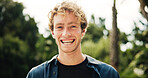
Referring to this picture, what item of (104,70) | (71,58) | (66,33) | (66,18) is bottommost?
(104,70)

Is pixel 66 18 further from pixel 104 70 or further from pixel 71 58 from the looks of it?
pixel 104 70

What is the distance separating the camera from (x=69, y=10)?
81.3 inches

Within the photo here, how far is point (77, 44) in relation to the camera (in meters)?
2.02

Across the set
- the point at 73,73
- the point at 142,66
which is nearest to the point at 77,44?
the point at 73,73

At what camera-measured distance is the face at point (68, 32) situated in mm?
1978

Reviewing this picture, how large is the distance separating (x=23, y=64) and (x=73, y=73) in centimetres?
1255

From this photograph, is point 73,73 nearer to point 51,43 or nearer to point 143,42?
point 143,42

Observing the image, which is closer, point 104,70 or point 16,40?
point 104,70

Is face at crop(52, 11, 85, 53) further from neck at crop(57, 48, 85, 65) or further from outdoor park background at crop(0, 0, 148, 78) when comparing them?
outdoor park background at crop(0, 0, 148, 78)

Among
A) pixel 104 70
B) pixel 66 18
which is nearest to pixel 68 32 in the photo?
pixel 66 18

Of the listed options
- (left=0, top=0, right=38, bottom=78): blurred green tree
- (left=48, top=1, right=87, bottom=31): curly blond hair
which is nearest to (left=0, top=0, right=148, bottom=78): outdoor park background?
(left=0, top=0, right=38, bottom=78): blurred green tree

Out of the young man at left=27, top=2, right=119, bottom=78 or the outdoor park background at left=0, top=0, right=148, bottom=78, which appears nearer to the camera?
the young man at left=27, top=2, right=119, bottom=78

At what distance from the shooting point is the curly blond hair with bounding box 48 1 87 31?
2.04 m

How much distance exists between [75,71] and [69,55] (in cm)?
19
